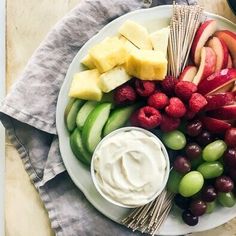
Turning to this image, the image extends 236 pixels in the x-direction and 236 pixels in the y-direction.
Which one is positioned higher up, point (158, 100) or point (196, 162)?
point (158, 100)

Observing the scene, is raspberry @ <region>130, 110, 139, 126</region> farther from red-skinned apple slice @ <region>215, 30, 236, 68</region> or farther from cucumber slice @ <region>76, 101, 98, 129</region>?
red-skinned apple slice @ <region>215, 30, 236, 68</region>

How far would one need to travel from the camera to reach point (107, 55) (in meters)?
1.17

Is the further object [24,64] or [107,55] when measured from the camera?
[24,64]

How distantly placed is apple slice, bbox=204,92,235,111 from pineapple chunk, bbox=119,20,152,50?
16 centimetres

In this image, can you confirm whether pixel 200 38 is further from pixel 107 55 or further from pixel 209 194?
pixel 209 194

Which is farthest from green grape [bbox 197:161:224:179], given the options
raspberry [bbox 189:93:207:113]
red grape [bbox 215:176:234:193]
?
raspberry [bbox 189:93:207:113]

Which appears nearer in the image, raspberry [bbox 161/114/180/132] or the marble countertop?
raspberry [bbox 161/114/180/132]

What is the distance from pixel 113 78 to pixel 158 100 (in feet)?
0.33

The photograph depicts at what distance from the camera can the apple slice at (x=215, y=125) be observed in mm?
1196

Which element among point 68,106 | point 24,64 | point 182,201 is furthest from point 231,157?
point 24,64

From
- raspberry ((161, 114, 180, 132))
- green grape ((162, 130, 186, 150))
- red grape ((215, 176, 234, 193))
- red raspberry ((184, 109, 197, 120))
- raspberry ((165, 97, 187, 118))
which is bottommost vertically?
red grape ((215, 176, 234, 193))

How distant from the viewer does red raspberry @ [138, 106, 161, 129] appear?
117cm

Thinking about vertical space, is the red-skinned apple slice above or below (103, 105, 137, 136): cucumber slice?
above

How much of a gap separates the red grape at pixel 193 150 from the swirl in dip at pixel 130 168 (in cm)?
6
